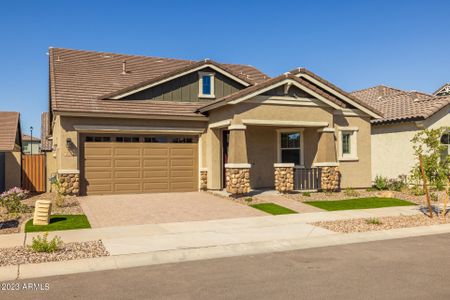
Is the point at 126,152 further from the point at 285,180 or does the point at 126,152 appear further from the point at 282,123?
the point at 285,180

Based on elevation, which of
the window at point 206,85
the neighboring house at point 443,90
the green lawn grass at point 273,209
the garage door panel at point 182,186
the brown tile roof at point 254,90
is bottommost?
the green lawn grass at point 273,209

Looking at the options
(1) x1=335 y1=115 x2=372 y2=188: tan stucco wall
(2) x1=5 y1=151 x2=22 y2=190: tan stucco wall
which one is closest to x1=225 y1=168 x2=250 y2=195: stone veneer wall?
(1) x1=335 y1=115 x2=372 y2=188: tan stucco wall

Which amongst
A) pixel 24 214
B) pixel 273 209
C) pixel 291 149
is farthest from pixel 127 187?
pixel 291 149

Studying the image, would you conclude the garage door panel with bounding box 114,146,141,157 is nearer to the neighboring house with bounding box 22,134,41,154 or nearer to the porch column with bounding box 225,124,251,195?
the porch column with bounding box 225,124,251,195

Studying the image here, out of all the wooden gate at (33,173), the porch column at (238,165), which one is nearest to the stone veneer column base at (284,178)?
the porch column at (238,165)

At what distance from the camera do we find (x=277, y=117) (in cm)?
1756

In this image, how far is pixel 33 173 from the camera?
20438 millimetres

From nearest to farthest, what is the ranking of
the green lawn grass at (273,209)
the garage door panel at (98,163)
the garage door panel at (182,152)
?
the green lawn grass at (273,209) < the garage door panel at (98,163) < the garage door panel at (182,152)

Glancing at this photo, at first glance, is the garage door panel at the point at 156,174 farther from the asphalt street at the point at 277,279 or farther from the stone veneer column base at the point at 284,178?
the asphalt street at the point at 277,279

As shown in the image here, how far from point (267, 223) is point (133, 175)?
7873 millimetres

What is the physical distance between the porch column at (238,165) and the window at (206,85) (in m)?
4.24

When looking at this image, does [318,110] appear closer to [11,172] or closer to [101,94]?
[101,94]

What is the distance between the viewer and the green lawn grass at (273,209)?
1418cm

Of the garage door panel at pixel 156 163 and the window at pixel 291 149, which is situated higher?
the window at pixel 291 149
